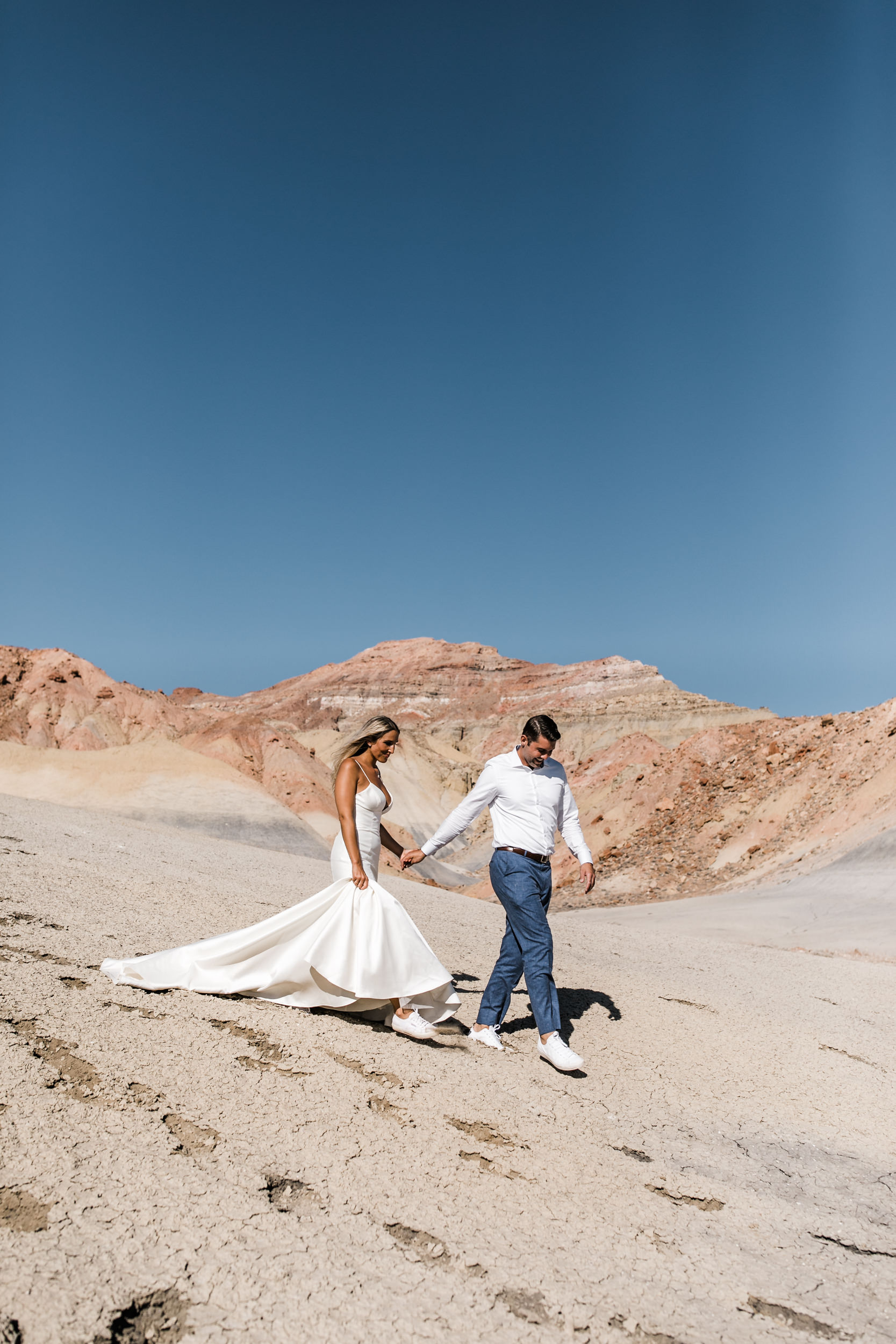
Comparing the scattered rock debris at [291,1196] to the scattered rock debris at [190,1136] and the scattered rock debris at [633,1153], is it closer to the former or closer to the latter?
the scattered rock debris at [190,1136]

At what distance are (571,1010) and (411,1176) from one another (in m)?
3.12

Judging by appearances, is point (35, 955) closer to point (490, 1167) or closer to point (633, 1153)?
point (490, 1167)

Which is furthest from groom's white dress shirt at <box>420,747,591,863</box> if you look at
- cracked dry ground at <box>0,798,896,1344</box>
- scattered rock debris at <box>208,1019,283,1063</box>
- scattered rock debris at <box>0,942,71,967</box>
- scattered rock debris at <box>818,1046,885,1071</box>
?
scattered rock debris at <box>818,1046,885,1071</box>

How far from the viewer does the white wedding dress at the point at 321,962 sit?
464 cm

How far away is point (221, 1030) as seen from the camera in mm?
4152

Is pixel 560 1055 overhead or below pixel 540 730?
below

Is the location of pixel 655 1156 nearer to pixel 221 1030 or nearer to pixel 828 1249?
pixel 828 1249

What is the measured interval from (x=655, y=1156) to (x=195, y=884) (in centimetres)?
629

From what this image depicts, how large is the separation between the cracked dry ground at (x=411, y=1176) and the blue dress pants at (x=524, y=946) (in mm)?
270

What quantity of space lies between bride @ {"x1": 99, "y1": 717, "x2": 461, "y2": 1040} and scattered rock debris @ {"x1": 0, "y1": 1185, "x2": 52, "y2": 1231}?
6.68 ft

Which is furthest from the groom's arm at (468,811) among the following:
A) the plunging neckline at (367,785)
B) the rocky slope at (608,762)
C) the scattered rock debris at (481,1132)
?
the rocky slope at (608,762)

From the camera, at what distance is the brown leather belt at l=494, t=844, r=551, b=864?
4.95 metres

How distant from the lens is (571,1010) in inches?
237

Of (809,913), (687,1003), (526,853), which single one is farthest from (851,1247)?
(809,913)
